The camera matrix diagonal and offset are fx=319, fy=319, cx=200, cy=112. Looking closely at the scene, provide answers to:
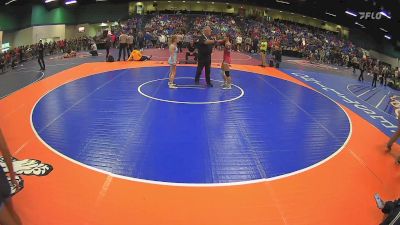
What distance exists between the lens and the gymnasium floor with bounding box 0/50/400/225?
13.0 feet

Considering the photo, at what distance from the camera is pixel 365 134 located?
7.11m

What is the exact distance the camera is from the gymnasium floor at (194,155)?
3.97 meters

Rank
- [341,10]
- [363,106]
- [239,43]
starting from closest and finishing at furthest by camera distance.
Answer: [363,106], [239,43], [341,10]

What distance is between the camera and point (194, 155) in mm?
5422

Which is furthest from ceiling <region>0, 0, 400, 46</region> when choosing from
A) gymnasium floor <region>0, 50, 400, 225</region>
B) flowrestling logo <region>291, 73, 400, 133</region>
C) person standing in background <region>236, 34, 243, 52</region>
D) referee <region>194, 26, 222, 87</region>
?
gymnasium floor <region>0, 50, 400, 225</region>

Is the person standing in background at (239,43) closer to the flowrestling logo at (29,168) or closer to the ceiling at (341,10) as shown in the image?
the ceiling at (341,10)

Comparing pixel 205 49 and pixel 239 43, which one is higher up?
pixel 239 43

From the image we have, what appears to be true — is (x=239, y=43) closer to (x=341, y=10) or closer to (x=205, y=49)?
(x=205, y=49)

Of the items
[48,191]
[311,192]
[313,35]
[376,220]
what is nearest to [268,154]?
[311,192]

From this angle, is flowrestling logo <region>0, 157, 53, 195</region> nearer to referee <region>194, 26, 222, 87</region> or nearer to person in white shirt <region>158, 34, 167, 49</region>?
referee <region>194, 26, 222, 87</region>

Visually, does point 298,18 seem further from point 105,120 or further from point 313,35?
point 105,120

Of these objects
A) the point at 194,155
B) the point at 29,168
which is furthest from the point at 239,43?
the point at 29,168

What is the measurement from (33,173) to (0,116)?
3.30m

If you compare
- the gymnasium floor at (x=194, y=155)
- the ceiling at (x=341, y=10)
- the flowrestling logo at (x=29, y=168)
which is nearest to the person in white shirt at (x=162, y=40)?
the gymnasium floor at (x=194, y=155)
